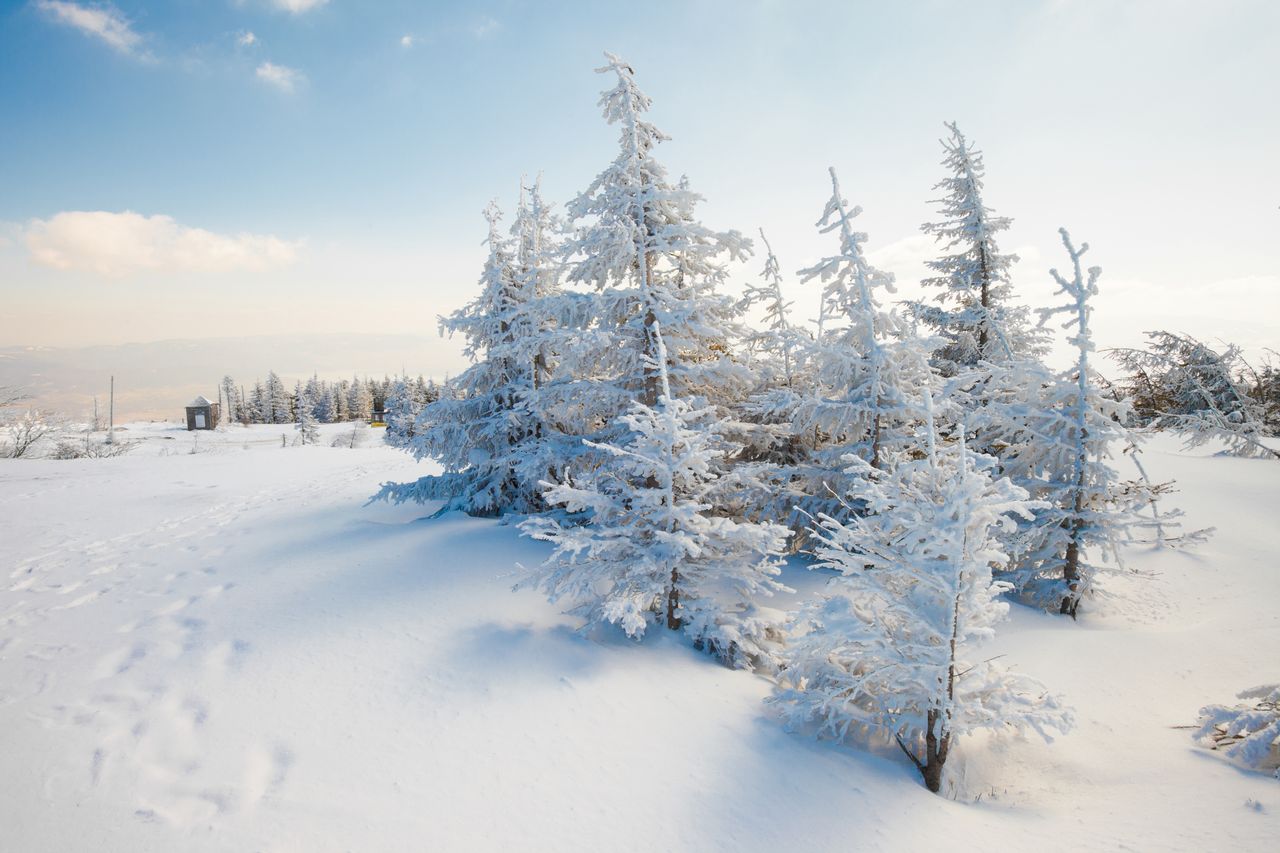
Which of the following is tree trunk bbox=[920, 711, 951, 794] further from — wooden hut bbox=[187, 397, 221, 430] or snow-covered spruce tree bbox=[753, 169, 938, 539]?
wooden hut bbox=[187, 397, 221, 430]

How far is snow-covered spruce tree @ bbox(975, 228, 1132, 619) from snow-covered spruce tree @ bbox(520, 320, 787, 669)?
5220 millimetres

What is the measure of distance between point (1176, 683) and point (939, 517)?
5467 mm

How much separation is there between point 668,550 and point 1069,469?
7.61 metres

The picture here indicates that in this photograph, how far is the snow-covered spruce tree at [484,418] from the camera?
11.7m

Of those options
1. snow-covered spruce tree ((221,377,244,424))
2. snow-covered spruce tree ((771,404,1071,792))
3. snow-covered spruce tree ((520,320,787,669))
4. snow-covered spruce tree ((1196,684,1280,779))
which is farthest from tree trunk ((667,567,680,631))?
snow-covered spruce tree ((221,377,244,424))

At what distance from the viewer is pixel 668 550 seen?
21.0ft

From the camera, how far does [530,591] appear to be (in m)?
7.83

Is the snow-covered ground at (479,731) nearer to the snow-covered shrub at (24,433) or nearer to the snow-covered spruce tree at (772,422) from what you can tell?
the snow-covered spruce tree at (772,422)

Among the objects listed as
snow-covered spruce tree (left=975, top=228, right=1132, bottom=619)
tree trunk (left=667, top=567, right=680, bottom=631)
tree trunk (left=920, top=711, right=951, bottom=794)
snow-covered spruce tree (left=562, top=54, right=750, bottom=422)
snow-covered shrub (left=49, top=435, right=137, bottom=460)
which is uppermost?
snow-covered spruce tree (left=562, top=54, right=750, bottom=422)

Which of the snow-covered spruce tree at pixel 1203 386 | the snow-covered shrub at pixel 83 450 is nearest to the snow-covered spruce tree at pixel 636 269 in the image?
the snow-covered spruce tree at pixel 1203 386

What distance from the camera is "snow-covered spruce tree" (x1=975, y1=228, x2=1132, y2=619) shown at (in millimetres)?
8375

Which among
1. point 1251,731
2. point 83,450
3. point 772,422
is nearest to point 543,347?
point 772,422

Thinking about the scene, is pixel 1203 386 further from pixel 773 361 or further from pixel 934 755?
pixel 934 755

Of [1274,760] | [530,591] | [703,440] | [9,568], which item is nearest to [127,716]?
[530,591]
